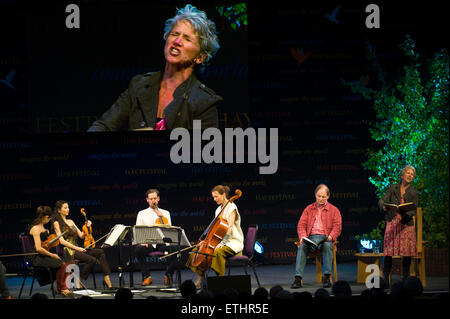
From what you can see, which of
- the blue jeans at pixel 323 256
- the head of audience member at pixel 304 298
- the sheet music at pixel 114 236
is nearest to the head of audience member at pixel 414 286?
the head of audience member at pixel 304 298

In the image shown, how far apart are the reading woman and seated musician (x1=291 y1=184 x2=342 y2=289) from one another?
0.56 meters

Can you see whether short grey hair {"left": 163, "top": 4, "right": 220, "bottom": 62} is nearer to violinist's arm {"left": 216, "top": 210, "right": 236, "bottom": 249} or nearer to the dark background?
the dark background

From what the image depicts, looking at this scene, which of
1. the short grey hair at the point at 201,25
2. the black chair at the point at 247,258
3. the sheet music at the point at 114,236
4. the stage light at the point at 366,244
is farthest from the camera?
the short grey hair at the point at 201,25

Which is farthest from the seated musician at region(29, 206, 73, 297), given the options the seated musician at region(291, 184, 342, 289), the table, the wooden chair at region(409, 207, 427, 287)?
the wooden chair at region(409, 207, 427, 287)

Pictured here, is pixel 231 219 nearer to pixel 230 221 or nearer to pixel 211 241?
pixel 230 221

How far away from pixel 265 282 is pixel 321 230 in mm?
906

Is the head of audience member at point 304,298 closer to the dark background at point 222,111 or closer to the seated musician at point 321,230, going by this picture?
the seated musician at point 321,230

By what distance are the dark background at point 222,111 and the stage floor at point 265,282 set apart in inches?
19.9

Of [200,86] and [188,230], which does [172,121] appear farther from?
[188,230]

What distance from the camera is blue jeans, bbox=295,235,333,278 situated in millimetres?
6586

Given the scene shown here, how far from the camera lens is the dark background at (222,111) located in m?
8.46

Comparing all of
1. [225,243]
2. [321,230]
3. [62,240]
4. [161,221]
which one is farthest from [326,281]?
[62,240]

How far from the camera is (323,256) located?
262 inches
